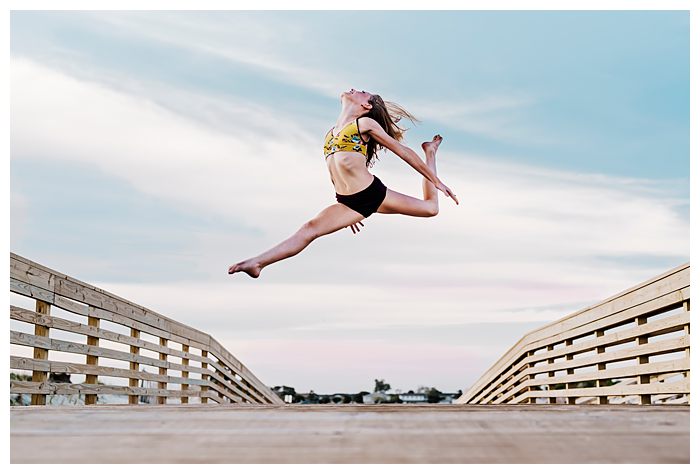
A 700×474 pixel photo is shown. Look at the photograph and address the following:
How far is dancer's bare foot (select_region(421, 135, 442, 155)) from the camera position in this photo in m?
6.41

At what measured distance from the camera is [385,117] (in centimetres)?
662

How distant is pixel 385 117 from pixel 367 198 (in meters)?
0.76

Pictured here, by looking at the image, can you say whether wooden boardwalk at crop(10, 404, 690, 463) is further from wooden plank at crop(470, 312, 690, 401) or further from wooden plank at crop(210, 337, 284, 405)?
wooden plank at crop(210, 337, 284, 405)

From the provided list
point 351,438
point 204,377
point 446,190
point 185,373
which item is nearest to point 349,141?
point 446,190

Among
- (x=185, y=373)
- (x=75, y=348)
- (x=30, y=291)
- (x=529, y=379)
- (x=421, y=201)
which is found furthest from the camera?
(x=185, y=373)

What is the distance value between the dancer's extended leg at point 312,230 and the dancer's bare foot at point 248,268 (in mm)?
12

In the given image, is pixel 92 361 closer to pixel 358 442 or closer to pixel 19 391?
pixel 19 391

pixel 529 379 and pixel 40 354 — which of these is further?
pixel 529 379

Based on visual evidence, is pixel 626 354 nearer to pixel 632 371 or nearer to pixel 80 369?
pixel 632 371

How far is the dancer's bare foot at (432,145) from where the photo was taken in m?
6.41

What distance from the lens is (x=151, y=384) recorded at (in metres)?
8.12

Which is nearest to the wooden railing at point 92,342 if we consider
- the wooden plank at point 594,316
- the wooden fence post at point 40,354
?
the wooden fence post at point 40,354
